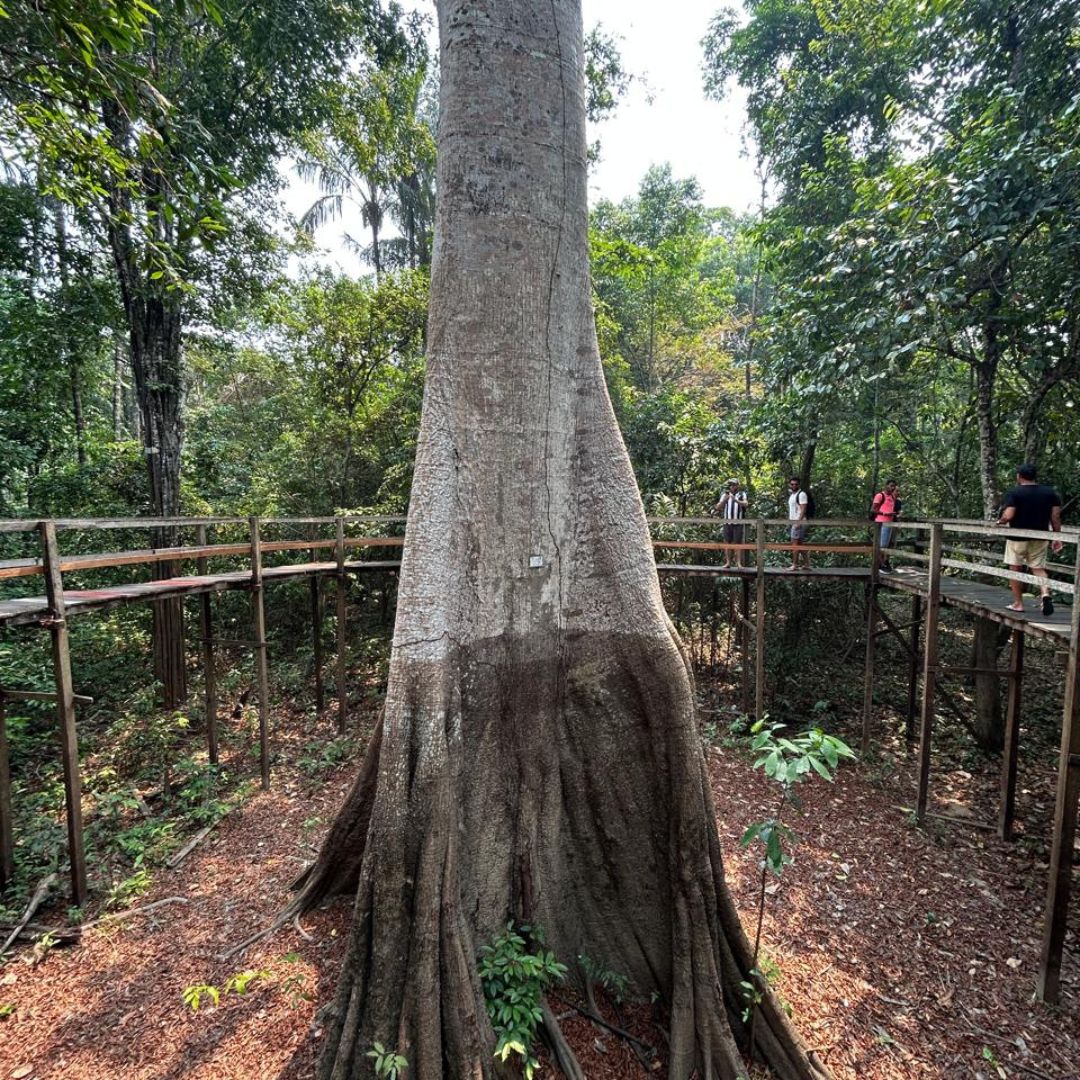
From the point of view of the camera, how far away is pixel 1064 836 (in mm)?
3754

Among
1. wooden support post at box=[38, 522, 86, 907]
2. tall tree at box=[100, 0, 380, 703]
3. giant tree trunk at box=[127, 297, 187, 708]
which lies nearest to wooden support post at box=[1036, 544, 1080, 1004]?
wooden support post at box=[38, 522, 86, 907]

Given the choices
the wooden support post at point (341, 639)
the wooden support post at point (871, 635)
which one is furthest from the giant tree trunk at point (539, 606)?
the wooden support post at point (871, 635)

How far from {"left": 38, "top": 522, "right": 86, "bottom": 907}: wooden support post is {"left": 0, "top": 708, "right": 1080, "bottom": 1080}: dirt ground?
365 mm

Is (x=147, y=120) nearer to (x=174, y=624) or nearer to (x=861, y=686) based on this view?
(x=174, y=624)

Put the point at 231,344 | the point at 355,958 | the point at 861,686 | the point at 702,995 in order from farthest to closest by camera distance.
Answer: the point at 231,344, the point at 861,686, the point at 702,995, the point at 355,958

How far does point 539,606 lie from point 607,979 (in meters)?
1.99

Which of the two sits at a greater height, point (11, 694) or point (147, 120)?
point (147, 120)

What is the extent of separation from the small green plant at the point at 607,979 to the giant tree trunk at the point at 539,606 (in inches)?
2.0

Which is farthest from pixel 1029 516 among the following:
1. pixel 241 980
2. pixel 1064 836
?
pixel 241 980

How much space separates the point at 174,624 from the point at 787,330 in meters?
10.6

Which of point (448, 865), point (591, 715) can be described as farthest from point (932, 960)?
point (448, 865)

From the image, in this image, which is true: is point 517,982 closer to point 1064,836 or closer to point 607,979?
point 607,979

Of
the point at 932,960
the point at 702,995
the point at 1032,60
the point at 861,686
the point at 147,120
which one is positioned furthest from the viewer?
Answer: the point at 861,686

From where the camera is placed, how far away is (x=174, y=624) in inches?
340
